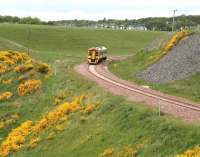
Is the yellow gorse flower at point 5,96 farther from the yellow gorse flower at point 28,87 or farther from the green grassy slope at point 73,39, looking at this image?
the green grassy slope at point 73,39

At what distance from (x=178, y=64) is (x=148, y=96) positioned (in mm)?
12796

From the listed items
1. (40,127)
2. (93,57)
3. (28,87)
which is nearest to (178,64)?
(28,87)

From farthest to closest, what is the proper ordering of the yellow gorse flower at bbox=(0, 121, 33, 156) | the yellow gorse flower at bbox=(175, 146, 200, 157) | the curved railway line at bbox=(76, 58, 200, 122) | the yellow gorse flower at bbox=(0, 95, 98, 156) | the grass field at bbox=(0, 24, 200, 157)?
the yellow gorse flower at bbox=(0, 121, 33, 156) < the yellow gorse flower at bbox=(0, 95, 98, 156) < the curved railway line at bbox=(76, 58, 200, 122) < the grass field at bbox=(0, 24, 200, 157) < the yellow gorse flower at bbox=(175, 146, 200, 157)

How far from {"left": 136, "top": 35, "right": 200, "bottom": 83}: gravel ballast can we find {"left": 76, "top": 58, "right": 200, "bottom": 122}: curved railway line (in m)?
3.00

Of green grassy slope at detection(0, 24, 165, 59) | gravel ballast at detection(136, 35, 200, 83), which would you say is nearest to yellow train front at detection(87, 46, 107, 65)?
gravel ballast at detection(136, 35, 200, 83)

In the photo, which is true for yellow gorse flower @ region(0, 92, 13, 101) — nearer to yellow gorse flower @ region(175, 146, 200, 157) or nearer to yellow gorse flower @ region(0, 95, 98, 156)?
yellow gorse flower @ region(0, 95, 98, 156)

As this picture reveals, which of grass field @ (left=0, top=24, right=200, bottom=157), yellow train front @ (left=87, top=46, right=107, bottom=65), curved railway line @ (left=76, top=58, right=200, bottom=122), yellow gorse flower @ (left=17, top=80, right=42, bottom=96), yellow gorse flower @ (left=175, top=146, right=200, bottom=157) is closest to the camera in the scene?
yellow gorse flower @ (left=175, top=146, right=200, bottom=157)

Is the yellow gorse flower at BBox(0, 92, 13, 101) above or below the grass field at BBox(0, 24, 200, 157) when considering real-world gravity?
below

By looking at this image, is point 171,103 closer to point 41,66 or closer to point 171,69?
point 171,69

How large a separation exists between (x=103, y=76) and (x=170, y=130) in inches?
1193

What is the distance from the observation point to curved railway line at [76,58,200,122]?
35156mm

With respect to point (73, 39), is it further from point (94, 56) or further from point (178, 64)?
point (178, 64)

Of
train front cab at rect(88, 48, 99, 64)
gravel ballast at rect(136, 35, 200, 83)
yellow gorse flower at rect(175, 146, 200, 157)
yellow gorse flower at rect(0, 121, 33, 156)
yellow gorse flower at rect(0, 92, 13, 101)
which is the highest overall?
gravel ballast at rect(136, 35, 200, 83)

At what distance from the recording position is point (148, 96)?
43344 millimetres
